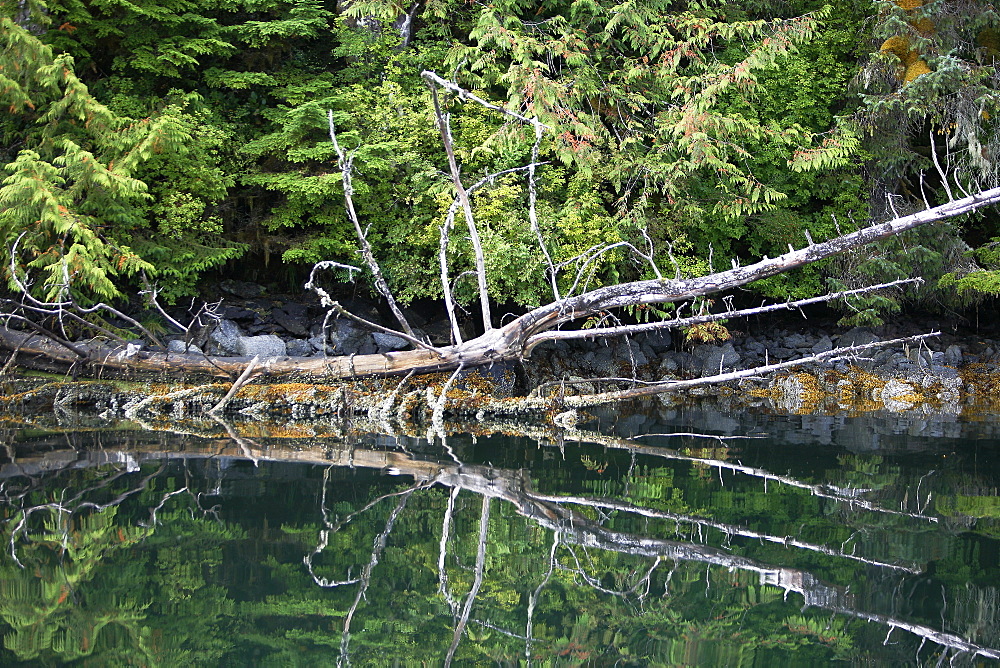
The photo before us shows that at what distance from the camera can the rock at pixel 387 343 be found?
12.4 m

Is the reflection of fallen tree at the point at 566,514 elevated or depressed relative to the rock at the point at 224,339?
depressed

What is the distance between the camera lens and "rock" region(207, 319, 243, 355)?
1160 centimetres

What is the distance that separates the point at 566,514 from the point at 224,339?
317 inches

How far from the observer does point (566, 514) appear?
506 cm

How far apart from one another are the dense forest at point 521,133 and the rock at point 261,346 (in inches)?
47.9

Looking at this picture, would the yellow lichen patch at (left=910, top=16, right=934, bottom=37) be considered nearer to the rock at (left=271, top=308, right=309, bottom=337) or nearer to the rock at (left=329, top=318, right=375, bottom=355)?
the rock at (left=329, top=318, right=375, bottom=355)

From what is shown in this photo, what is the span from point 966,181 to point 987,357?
114 inches

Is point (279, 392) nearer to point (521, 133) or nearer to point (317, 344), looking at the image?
point (317, 344)

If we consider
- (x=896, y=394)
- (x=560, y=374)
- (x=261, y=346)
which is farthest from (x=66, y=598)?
(x=896, y=394)

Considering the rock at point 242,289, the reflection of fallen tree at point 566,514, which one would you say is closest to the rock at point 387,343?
the rock at point 242,289

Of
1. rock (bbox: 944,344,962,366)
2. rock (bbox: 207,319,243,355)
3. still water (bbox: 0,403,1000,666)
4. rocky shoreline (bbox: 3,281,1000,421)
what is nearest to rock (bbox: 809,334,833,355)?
rocky shoreline (bbox: 3,281,1000,421)

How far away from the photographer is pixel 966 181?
1264 centimetres

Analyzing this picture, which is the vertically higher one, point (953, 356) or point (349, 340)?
point (953, 356)

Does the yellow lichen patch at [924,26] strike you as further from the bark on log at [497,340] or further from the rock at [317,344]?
the rock at [317,344]
